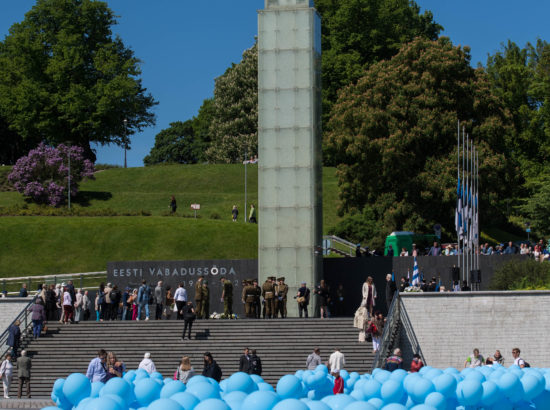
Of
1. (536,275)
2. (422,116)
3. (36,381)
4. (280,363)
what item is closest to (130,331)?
(36,381)

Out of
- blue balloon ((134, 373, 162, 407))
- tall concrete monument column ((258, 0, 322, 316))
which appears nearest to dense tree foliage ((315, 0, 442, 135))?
tall concrete monument column ((258, 0, 322, 316))

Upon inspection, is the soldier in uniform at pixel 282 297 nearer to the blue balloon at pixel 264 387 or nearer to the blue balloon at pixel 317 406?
the blue balloon at pixel 264 387

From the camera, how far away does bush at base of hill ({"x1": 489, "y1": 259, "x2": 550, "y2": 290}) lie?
3272cm

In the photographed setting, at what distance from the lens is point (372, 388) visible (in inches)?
559

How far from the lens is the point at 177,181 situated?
75000 mm

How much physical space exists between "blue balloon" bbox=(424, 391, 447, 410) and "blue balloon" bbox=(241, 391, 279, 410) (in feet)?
11.3

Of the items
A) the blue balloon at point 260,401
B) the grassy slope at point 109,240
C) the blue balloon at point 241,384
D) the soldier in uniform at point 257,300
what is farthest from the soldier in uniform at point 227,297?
the blue balloon at point 260,401

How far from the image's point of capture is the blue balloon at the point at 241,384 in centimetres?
1317

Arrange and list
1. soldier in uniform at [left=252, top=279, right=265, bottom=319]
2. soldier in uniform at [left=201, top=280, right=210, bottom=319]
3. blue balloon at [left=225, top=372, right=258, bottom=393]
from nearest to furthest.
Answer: blue balloon at [left=225, top=372, right=258, bottom=393] < soldier in uniform at [left=201, top=280, right=210, bottom=319] < soldier in uniform at [left=252, top=279, right=265, bottom=319]

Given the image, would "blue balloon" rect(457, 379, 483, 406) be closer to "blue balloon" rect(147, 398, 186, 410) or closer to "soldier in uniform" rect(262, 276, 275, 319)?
"blue balloon" rect(147, 398, 186, 410)

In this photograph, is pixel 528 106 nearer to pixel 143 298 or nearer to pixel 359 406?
pixel 143 298

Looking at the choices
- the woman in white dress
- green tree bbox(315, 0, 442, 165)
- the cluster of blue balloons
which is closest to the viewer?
the cluster of blue balloons

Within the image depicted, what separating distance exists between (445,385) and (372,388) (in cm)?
112

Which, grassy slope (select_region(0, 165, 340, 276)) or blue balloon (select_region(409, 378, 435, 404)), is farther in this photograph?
grassy slope (select_region(0, 165, 340, 276))
